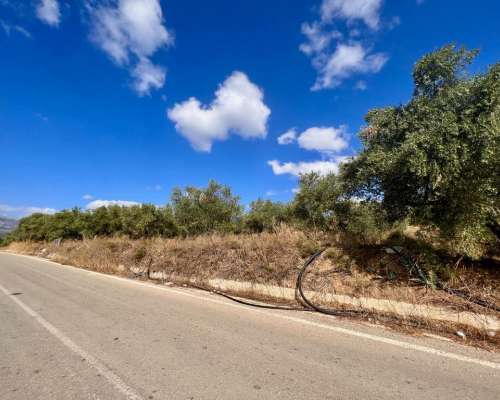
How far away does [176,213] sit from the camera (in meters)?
23.0

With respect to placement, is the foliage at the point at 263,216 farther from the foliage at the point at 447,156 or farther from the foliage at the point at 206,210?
the foliage at the point at 447,156

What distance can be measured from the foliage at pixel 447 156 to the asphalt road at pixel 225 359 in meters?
2.82

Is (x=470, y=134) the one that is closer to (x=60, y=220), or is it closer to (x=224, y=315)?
(x=224, y=315)

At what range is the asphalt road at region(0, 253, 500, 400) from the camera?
2887mm

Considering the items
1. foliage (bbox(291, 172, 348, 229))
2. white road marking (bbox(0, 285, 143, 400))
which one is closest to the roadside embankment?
white road marking (bbox(0, 285, 143, 400))

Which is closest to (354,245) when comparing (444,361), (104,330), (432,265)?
(432,265)

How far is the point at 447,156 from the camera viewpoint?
17.2 ft

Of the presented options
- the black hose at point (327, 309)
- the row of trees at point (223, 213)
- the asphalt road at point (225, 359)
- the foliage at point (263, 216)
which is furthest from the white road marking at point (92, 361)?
the foliage at point (263, 216)

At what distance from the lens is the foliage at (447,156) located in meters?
5.17

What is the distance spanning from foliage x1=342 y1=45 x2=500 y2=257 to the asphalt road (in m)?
2.82

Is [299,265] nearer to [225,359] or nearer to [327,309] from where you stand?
[327,309]

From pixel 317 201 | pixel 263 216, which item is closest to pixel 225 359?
pixel 317 201

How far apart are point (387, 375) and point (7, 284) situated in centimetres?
1240

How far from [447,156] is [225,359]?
17.3 feet
